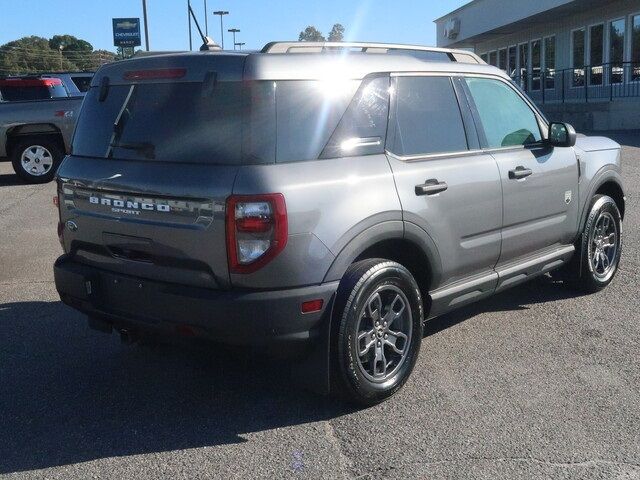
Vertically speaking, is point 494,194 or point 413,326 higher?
point 494,194

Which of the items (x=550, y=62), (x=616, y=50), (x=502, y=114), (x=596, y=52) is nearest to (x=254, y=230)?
(x=502, y=114)

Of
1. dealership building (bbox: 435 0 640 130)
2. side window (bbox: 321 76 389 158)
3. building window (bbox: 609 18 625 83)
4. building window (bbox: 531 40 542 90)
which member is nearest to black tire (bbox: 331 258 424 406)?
side window (bbox: 321 76 389 158)

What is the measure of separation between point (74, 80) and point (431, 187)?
1223cm

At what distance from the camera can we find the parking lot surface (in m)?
3.59

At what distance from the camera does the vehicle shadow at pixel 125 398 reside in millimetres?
3838

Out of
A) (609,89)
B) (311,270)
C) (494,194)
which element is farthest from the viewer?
(609,89)

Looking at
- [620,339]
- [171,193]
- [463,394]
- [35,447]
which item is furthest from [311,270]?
[620,339]

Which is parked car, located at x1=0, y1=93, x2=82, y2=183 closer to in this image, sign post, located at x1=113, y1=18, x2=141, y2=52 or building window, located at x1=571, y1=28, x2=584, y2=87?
building window, located at x1=571, y1=28, x2=584, y2=87

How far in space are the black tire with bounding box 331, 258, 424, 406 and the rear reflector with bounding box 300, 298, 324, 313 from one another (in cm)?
14

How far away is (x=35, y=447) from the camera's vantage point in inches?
149

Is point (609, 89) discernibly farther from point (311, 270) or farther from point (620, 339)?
point (311, 270)

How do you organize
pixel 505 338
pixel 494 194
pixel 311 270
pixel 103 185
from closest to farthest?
pixel 311 270
pixel 103 185
pixel 494 194
pixel 505 338

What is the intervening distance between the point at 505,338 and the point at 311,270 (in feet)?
6.76

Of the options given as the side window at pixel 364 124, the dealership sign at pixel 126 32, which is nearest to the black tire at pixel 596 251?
the side window at pixel 364 124
